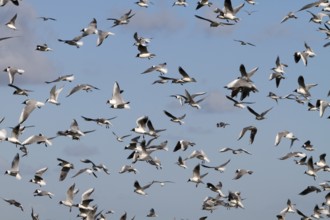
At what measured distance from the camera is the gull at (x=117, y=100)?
148 ft

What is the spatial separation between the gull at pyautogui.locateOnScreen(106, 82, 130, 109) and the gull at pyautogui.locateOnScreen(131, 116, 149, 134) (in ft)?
3.76

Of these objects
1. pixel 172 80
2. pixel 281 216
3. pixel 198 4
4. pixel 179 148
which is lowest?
A: pixel 281 216

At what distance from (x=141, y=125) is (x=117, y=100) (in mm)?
1846

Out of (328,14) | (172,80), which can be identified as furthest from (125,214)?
Answer: (328,14)

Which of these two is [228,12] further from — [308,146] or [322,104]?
[308,146]

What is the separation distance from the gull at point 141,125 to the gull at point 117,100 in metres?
1.15

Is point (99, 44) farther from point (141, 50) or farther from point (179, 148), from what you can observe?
point (179, 148)

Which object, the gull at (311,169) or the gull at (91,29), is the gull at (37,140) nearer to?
the gull at (91,29)

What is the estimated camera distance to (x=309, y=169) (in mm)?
52750

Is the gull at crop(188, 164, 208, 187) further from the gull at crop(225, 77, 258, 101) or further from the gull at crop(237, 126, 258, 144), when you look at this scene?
the gull at crop(225, 77, 258, 101)

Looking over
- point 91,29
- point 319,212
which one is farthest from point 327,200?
point 91,29

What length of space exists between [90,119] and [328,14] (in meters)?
14.2

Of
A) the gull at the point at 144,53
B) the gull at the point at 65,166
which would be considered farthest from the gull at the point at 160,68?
Result: the gull at the point at 65,166

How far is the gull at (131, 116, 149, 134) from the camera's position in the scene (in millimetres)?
45969
